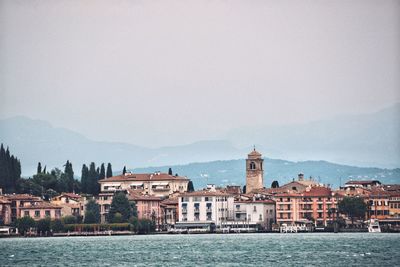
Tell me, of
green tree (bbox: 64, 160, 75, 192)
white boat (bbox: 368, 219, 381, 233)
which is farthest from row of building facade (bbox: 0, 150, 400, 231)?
green tree (bbox: 64, 160, 75, 192)

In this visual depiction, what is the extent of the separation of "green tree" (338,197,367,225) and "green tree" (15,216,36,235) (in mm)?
25687

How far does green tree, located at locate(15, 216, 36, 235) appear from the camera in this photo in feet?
374

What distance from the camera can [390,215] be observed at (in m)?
118

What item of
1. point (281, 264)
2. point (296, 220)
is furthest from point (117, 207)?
point (281, 264)

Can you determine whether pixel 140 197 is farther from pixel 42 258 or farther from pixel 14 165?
pixel 42 258

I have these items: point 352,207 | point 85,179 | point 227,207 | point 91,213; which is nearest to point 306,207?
point 352,207

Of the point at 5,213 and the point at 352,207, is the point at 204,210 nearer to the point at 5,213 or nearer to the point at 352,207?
the point at 352,207

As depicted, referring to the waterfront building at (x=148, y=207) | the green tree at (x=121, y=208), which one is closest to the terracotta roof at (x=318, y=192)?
the waterfront building at (x=148, y=207)

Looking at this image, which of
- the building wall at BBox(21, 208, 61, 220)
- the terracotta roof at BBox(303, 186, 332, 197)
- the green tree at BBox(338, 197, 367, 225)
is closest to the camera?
the green tree at BBox(338, 197, 367, 225)

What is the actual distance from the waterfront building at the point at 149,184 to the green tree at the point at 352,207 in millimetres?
23201

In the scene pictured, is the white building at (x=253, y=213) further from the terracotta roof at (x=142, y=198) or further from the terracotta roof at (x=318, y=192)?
the terracotta roof at (x=142, y=198)

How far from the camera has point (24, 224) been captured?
114 m

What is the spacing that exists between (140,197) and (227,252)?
160 ft

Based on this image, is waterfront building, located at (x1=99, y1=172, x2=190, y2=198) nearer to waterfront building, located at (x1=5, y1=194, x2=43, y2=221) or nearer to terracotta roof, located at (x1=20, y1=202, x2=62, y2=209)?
waterfront building, located at (x1=5, y1=194, x2=43, y2=221)
